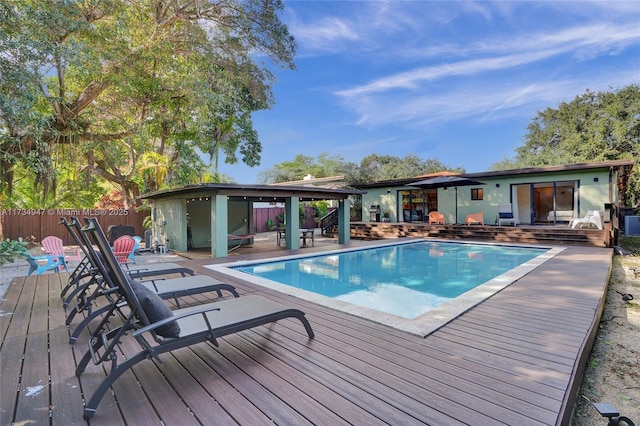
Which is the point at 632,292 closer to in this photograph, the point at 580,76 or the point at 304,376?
the point at 304,376

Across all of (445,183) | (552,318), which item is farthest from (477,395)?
(445,183)

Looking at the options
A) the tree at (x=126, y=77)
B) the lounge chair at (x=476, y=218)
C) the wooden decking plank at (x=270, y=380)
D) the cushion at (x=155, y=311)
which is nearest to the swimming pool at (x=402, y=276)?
the wooden decking plank at (x=270, y=380)

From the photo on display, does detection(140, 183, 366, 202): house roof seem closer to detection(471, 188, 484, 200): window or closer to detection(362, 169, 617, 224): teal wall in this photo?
detection(362, 169, 617, 224): teal wall

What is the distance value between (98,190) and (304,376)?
74.3 ft

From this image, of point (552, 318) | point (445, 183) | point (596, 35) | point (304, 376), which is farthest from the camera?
point (596, 35)

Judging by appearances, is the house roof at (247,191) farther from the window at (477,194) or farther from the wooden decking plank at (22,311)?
the window at (477,194)

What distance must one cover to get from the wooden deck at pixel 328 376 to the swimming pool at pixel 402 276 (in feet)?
1.74

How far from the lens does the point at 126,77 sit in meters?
11.0

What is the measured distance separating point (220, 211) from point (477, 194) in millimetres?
12633

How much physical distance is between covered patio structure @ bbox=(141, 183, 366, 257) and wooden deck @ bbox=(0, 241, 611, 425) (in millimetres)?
5564

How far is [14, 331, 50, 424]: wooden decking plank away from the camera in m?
2.07

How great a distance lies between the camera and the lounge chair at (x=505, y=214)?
14244mm

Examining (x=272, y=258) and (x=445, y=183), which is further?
(x=445, y=183)

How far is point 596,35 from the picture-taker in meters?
17.4
